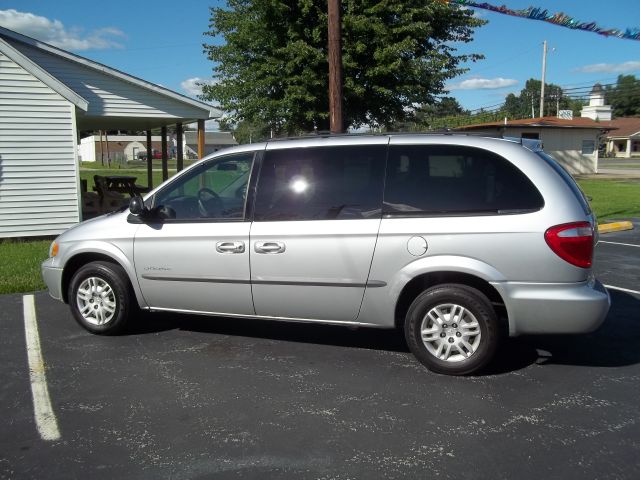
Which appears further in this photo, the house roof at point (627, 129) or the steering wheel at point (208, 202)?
the house roof at point (627, 129)

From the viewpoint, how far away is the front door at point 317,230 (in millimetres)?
4629

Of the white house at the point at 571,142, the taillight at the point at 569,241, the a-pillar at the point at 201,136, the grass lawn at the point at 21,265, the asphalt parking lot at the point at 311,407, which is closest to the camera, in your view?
the asphalt parking lot at the point at 311,407

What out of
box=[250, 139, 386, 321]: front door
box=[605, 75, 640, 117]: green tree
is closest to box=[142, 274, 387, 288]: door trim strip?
box=[250, 139, 386, 321]: front door

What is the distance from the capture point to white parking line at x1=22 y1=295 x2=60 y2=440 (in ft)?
12.3

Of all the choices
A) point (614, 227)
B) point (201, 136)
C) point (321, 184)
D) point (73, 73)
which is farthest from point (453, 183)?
point (73, 73)

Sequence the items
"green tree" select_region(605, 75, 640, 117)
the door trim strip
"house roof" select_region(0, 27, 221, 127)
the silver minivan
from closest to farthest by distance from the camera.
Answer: the silver minivan, the door trim strip, "house roof" select_region(0, 27, 221, 127), "green tree" select_region(605, 75, 640, 117)

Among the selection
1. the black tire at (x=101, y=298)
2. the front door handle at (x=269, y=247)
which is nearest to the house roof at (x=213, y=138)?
the black tire at (x=101, y=298)

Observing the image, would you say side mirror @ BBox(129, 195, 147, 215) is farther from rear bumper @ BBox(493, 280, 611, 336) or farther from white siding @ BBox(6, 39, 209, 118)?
white siding @ BBox(6, 39, 209, 118)

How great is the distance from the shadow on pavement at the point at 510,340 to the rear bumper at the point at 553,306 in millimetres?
306

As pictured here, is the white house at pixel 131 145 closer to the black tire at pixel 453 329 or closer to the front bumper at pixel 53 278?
the front bumper at pixel 53 278

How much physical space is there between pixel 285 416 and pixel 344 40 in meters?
14.4

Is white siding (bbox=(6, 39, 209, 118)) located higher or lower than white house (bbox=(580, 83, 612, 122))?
lower

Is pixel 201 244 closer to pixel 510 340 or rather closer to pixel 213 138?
pixel 510 340

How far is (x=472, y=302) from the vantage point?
4383mm
